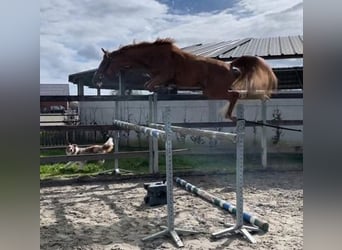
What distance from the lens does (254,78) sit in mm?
1809

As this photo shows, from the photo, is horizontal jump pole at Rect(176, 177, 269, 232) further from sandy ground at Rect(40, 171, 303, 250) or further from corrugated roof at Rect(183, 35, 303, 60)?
corrugated roof at Rect(183, 35, 303, 60)

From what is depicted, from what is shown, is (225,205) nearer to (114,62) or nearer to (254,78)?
(254,78)

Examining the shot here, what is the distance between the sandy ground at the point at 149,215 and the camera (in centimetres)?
138

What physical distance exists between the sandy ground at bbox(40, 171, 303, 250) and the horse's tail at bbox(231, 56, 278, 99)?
0.59 m

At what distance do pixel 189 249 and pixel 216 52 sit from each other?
5.47ft

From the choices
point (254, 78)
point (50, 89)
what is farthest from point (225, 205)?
point (50, 89)

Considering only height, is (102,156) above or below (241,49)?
below

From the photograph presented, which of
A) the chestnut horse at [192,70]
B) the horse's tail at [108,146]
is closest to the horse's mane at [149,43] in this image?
the chestnut horse at [192,70]

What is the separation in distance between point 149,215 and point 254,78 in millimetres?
1013

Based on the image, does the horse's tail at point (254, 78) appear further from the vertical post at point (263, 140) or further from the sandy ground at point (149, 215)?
the vertical post at point (263, 140)

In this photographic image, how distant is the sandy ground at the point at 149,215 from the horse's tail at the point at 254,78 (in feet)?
1.95

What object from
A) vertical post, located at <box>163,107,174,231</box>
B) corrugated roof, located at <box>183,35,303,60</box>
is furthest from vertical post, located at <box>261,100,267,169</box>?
vertical post, located at <box>163,107,174,231</box>
